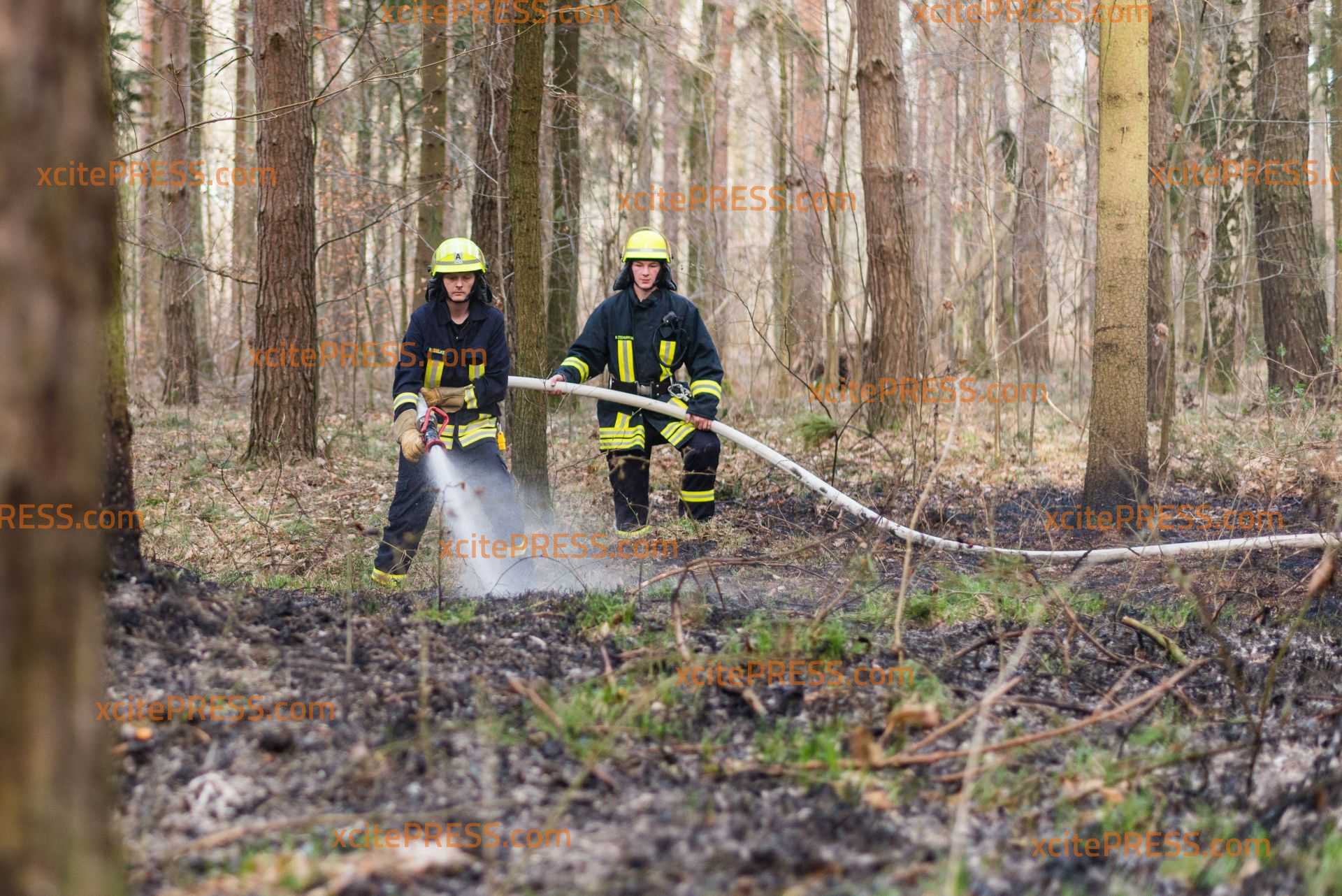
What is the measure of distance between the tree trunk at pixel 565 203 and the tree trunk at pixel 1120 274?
645 cm

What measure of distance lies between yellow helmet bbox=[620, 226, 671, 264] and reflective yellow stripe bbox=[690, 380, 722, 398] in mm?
823

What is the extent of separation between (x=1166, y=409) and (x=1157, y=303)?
148 inches

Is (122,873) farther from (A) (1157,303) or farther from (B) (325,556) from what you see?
(A) (1157,303)

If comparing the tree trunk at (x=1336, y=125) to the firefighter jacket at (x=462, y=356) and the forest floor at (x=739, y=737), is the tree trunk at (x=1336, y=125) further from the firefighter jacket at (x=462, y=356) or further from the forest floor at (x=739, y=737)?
the firefighter jacket at (x=462, y=356)

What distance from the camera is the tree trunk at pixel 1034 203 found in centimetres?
1036

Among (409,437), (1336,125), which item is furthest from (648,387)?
(1336,125)

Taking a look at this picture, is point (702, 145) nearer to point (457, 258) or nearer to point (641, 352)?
point (641, 352)

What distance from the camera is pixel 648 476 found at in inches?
306

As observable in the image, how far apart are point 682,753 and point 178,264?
12576 mm

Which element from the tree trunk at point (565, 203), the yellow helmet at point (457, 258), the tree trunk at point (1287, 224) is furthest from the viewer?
the tree trunk at point (565, 203)

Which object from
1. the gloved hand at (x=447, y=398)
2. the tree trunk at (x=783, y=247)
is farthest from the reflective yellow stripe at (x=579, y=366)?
the tree trunk at (x=783, y=247)

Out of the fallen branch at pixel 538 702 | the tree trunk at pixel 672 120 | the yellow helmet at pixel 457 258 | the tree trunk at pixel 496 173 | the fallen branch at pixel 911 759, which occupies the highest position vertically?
the tree trunk at pixel 672 120

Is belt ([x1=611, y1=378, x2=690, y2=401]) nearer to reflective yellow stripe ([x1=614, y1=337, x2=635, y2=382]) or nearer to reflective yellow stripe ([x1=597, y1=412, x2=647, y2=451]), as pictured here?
reflective yellow stripe ([x1=614, y1=337, x2=635, y2=382])

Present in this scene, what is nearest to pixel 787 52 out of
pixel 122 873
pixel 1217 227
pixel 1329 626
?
pixel 1217 227
